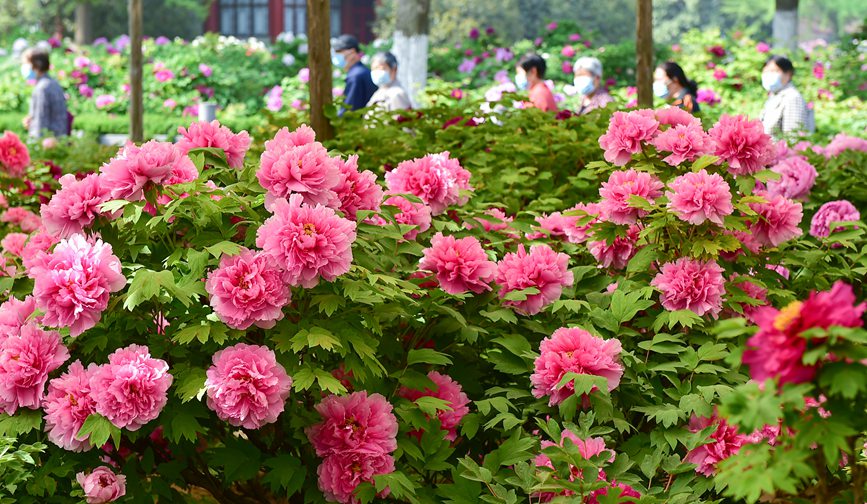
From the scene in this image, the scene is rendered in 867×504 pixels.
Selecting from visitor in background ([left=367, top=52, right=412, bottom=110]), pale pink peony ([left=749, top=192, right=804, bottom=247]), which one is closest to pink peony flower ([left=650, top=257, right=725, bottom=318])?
pale pink peony ([left=749, top=192, right=804, bottom=247])

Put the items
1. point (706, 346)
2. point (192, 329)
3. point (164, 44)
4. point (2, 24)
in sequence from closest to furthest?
point (192, 329), point (706, 346), point (164, 44), point (2, 24)

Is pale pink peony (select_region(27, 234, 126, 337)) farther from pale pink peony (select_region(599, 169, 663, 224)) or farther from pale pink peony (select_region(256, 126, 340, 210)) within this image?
pale pink peony (select_region(599, 169, 663, 224))

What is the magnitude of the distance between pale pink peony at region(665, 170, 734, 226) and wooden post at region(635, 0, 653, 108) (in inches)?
125

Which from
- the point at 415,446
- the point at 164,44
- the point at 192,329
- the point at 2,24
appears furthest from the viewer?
the point at 2,24

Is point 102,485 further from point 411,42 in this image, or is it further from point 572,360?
point 411,42

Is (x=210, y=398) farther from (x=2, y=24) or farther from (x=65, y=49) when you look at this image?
(x=2, y=24)

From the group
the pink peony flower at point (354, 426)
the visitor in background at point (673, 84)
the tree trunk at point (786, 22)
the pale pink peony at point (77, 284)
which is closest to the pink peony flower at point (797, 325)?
the pink peony flower at point (354, 426)

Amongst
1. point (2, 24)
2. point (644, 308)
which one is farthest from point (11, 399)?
point (2, 24)

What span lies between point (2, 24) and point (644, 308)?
2864cm

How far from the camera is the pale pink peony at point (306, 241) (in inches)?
118

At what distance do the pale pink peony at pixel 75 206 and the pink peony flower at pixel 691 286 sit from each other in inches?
60.9

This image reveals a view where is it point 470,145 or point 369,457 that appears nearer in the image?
point 369,457

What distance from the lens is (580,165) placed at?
576 centimetres

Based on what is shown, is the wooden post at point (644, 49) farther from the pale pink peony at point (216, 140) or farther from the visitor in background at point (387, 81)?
the pale pink peony at point (216, 140)
